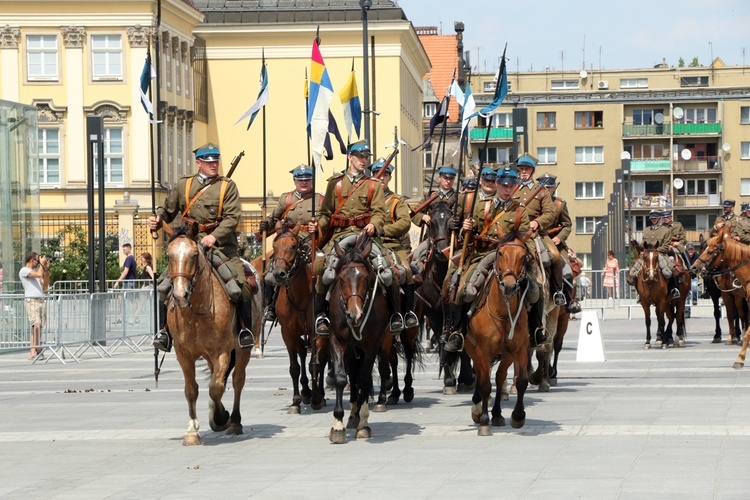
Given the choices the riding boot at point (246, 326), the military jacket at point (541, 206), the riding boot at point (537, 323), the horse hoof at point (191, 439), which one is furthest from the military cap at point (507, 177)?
the horse hoof at point (191, 439)

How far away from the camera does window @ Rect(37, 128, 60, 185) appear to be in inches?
2729

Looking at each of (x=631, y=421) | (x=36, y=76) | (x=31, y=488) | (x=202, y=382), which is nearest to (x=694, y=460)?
(x=631, y=421)

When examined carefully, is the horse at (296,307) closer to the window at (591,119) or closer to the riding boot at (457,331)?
the riding boot at (457,331)

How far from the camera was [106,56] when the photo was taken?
227ft

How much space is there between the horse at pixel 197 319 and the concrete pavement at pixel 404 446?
1.85 ft

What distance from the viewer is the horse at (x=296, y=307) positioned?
703 inches

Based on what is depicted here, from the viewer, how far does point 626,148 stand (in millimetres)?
111000

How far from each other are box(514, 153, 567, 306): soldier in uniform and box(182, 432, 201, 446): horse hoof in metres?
5.35

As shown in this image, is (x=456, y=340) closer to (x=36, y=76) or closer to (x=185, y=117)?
(x=36, y=76)

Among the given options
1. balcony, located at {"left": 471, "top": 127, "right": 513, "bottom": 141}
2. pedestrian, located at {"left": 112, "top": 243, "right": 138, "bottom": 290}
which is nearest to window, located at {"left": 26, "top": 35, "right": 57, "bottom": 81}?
pedestrian, located at {"left": 112, "top": 243, "right": 138, "bottom": 290}

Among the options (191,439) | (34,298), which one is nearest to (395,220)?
(191,439)

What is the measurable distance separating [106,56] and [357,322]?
5589 centimetres

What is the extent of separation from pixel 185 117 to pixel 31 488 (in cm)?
6377

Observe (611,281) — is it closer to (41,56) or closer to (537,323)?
(537,323)
